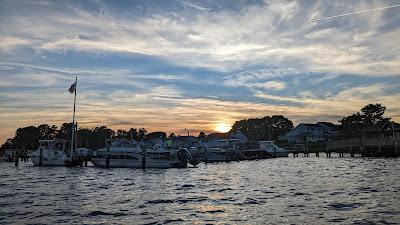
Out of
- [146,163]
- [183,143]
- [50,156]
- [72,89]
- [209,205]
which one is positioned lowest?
[209,205]

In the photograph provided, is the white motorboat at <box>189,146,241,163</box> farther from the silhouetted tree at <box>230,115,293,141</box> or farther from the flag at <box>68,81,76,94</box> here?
the silhouetted tree at <box>230,115,293,141</box>

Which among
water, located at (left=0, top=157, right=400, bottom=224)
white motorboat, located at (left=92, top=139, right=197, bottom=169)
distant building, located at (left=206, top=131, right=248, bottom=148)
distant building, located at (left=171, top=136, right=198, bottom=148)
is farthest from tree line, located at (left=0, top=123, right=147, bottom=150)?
water, located at (left=0, top=157, right=400, bottom=224)

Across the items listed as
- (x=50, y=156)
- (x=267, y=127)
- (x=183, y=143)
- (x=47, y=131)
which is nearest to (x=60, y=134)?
(x=47, y=131)

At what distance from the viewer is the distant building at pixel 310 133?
489 feet

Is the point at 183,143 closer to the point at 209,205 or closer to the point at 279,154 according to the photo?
the point at 279,154

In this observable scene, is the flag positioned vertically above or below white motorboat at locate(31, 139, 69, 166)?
above

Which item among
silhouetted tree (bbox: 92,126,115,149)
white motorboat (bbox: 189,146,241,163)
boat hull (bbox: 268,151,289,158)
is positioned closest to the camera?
white motorboat (bbox: 189,146,241,163)

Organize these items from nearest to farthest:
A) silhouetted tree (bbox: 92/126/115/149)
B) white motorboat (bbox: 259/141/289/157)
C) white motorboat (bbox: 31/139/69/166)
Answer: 1. white motorboat (bbox: 31/139/69/166)
2. white motorboat (bbox: 259/141/289/157)
3. silhouetted tree (bbox: 92/126/115/149)

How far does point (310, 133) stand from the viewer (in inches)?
5920

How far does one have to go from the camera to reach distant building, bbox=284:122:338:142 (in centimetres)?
14900

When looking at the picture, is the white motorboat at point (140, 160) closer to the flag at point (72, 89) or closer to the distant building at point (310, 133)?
the flag at point (72, 89)

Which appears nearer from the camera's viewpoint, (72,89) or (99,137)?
(72,89)

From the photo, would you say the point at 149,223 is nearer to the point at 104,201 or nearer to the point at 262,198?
Answer: the point at 104,201

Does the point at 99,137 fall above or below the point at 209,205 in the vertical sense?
above
